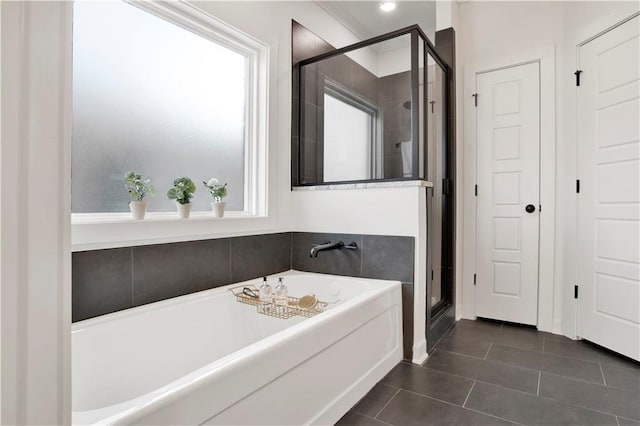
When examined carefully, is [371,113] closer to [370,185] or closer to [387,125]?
[387,125]

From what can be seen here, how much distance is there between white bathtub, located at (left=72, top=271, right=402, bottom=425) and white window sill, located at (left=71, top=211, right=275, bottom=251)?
343 mm

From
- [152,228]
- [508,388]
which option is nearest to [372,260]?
[508,388]

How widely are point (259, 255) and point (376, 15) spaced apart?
8.63 ft

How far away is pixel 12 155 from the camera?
0.38m

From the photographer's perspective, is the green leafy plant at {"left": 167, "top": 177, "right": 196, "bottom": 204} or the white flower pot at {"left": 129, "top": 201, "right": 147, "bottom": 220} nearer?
the white flower pot at {"left": 129, "top": 201, "right": 147, "bottom": 220}

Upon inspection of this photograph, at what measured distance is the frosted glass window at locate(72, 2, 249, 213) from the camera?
176cm

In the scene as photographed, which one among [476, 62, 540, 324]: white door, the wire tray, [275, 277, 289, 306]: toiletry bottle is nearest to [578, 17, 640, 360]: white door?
[476, 62, 540, 324]: white door

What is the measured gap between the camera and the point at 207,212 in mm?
2340

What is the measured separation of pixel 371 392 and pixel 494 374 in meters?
0.80

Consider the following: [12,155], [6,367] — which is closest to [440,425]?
[6,367]

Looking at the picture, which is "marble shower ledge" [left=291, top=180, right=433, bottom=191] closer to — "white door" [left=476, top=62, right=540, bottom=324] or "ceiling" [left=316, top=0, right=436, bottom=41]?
"white door" [left=476, top=62, right=540, bottom=324]

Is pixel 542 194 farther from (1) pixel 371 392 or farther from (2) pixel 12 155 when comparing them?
(2) pixel 12 155

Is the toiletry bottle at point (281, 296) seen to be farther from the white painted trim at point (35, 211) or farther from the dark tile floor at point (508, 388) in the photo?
the white painted trim at point (35, 211)

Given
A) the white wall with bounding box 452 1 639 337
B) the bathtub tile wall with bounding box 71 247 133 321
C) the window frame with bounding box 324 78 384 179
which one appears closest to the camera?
the bathtub tile wall with bounding box 71 247 133 321
